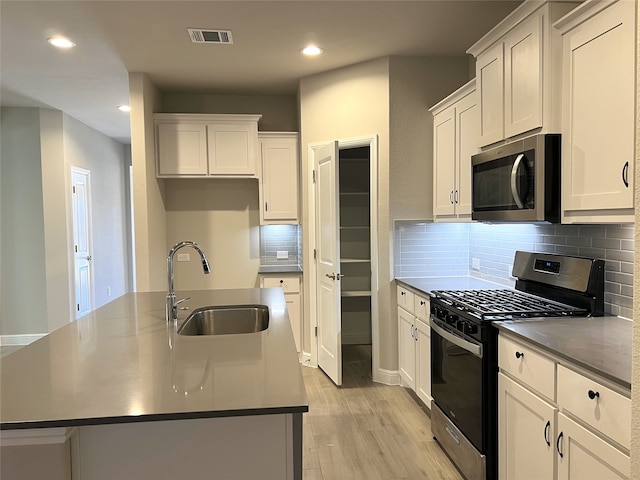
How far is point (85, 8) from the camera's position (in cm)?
294

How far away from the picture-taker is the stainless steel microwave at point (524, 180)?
214 cm

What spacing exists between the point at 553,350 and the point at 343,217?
148 inches

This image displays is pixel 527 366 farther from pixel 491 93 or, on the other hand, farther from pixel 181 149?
pixel 181 149

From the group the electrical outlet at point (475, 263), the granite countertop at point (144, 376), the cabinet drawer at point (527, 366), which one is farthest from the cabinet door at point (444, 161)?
the granite countertop at point (144, 376)

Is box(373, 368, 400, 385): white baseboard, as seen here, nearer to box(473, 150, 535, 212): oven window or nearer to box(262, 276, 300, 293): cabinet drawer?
box(262, 276, 300, 293): cabinet drawer

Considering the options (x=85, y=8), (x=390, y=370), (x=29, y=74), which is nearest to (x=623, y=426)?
(x=390, y=370)

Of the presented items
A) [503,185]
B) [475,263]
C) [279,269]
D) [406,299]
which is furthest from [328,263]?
[503,185]

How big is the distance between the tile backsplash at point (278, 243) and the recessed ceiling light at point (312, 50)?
6.59 ft

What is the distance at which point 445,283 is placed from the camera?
3.54m

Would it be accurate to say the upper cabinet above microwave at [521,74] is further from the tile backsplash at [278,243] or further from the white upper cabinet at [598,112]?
the tile backsplash at [278,243]

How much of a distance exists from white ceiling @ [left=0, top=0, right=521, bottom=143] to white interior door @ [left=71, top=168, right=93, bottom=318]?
175cm

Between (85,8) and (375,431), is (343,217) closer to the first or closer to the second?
(375,431)

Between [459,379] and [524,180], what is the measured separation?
42.8 inches

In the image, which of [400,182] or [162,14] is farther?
[400,182]
